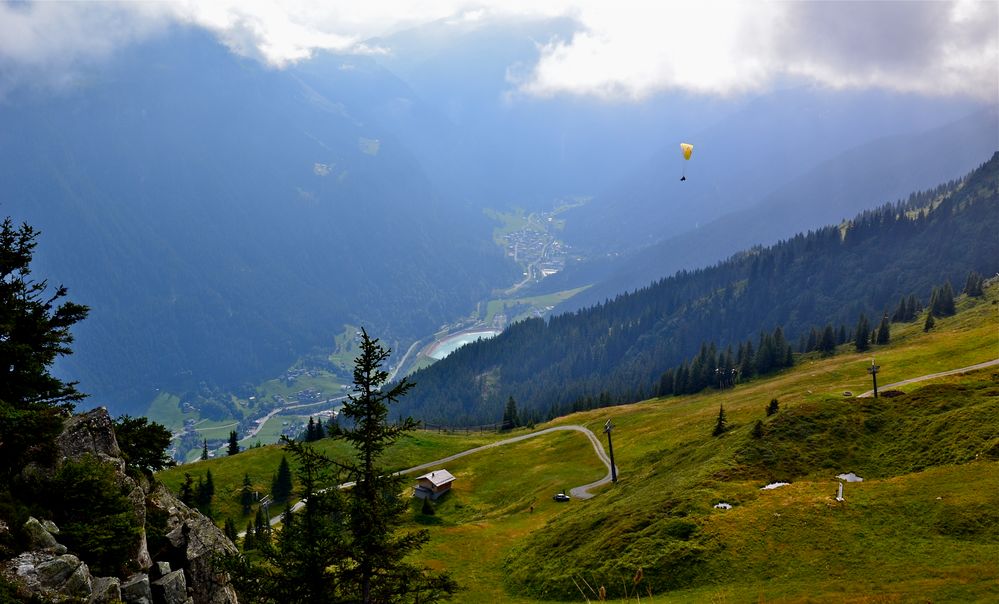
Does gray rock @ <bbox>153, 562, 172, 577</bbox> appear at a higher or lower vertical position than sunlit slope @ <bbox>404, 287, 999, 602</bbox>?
higher

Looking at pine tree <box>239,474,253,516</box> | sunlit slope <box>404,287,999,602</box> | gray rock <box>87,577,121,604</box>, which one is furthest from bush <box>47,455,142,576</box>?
pine tree <box>239,474,253,516</box>

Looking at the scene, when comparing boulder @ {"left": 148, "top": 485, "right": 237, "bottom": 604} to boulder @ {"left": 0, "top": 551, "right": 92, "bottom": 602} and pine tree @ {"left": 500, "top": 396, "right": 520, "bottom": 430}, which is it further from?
pine tree @ {"left": 500, "top": 396, "right": 520, "bottom": 430}

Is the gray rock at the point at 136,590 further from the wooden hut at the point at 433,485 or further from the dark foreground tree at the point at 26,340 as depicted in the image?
the wooden hut at the point at 433,485

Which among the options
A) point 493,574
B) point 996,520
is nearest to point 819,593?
point 996,520

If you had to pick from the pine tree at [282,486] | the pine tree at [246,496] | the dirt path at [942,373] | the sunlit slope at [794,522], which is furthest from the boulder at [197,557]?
the dirt path at [942,373]

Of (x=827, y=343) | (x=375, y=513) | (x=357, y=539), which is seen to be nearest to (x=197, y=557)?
(x=357, y=539)

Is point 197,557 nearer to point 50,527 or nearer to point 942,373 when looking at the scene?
point 50,527

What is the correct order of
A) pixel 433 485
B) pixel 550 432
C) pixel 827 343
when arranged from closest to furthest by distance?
pixel 433 485, pixel 550 432, pixel 827 343
